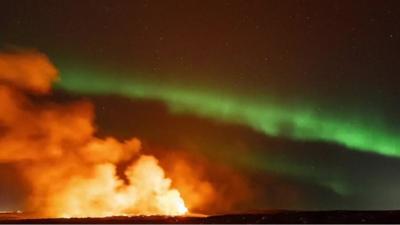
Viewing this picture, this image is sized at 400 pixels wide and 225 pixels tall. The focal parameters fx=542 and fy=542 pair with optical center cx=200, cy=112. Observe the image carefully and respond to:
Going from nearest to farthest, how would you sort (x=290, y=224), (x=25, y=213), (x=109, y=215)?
(x=290, y=224), (x=109, y=215), (x=25, y=213)

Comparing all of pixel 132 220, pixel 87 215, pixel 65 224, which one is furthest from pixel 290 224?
pixel 87 215

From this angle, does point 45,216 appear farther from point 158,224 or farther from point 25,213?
point 158,224

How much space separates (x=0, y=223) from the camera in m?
55.8

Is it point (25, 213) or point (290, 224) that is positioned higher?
point (25, 213)

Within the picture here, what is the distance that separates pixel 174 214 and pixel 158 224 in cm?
1682

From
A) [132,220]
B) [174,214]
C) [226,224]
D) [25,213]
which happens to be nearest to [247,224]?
[226,224]

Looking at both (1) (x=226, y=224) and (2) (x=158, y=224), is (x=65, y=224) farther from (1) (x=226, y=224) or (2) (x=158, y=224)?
(1) (x=226, y=224)

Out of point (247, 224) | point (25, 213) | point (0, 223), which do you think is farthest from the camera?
point (25, 213)

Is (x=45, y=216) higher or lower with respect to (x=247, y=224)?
higher

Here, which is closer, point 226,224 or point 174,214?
point 226,224

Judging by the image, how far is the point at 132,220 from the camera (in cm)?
5631

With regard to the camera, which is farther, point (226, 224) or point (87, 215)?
point (87, 215)

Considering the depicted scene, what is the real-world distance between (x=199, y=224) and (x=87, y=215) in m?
19.7

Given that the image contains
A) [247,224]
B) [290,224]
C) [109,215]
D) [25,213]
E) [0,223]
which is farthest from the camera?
[25,213]
